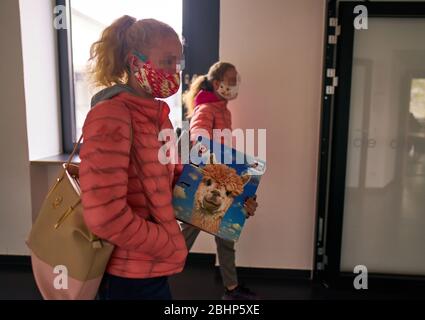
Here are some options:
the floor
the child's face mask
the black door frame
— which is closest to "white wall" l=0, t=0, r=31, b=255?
the floor

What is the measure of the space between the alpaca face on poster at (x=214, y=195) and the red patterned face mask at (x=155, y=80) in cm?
26

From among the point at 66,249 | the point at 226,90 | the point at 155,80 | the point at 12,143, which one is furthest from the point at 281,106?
the point at 12,143

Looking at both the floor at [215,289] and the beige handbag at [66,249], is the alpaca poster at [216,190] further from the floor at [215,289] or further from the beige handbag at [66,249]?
the floor at [215,289]

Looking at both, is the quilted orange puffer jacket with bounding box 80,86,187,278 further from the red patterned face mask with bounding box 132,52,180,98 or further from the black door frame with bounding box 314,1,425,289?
the black door frame with bounding box 314,1,425,289

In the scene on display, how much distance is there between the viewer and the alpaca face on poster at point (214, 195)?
990 millimetres

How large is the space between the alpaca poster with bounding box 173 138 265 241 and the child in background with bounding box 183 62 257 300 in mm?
731

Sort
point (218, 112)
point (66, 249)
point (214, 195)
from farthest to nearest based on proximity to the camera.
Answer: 1. point (218, 112)
2. point (214, 195)
3. point (66, 249)

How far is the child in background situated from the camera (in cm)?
186

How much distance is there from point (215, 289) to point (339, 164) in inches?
43.9

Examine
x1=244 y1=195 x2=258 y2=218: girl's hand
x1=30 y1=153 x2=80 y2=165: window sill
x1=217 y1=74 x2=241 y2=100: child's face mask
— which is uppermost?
x1=217 y1=74 x2=241 y2=100: child's face mask

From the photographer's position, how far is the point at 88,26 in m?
2.58

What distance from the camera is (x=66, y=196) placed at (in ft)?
2.81

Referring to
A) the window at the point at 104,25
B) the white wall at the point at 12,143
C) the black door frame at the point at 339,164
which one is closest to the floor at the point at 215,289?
the black door frame at the point at 339,164

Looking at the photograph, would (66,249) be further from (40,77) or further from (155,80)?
(40,77)
